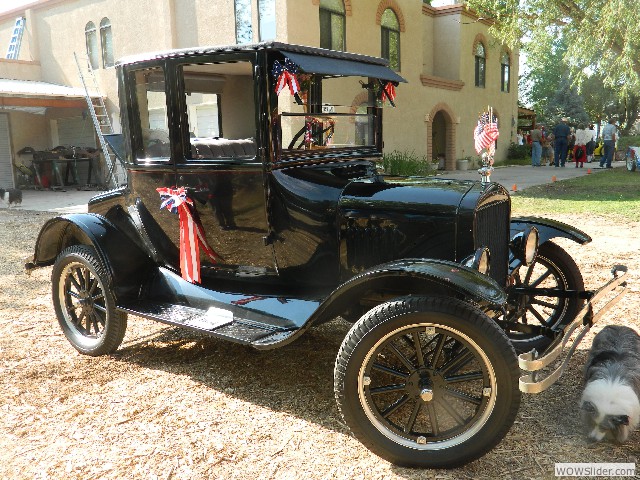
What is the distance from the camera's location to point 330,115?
11.8ft

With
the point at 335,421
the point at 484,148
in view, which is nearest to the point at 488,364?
the point at 335,421

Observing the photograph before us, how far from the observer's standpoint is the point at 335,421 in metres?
2.89

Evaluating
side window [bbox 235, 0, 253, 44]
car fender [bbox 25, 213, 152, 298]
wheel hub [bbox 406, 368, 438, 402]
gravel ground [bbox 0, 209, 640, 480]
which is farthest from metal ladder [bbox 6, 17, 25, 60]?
wheel hub [bbox 406, 368, 438, 402]

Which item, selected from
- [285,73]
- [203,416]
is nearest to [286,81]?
[285,73]

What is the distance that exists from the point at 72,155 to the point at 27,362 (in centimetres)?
1369

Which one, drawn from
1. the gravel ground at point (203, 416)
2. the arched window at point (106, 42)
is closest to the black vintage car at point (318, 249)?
the gravel ground at point (203, 416)

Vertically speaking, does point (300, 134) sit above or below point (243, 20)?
below

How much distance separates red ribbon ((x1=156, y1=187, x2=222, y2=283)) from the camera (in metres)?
3.39

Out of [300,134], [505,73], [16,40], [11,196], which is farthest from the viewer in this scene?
[505,73]

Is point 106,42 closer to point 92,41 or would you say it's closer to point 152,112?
point 92,41

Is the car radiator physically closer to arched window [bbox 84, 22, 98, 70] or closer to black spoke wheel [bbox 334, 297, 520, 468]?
black spoke wheel [bbox 334, 297, 520, 468]

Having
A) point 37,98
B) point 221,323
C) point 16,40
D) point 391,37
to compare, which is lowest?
point 221,323

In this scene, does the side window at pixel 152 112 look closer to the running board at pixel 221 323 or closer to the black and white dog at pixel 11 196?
the running board at pixel 221 323

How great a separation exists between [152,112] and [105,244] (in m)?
0.93
